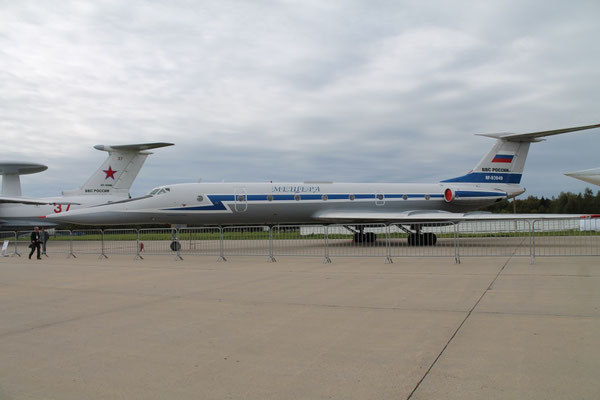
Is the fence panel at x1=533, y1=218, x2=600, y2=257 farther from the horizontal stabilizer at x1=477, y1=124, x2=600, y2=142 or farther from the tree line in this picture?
the tree line

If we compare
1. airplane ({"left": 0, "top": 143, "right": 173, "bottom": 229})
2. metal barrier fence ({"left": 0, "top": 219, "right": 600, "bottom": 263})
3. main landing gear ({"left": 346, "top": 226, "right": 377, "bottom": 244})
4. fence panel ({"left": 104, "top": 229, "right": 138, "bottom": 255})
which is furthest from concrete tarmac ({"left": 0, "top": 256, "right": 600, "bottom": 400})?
airplane ({"left": 0, "top": 143, "right": 173, "bottom": 229})

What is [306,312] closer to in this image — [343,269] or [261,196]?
[343,269]

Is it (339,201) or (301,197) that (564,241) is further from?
(301,197)

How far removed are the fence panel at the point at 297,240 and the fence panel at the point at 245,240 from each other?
0.44 meters

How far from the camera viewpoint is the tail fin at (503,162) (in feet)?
71.2

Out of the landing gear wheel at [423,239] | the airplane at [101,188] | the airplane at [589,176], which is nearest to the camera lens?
the airplane at [589,176]

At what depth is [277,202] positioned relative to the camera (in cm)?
1897

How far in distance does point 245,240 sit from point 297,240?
180 centimetres

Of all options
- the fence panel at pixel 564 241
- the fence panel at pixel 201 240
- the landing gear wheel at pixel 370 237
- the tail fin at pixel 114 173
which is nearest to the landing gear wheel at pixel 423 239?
the landing gear wheel at pixel 370 237

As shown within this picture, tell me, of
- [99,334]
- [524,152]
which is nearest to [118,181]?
[524,152]

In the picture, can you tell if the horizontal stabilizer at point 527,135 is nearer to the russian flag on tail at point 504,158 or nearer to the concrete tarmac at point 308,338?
the russian flag on tail at point 504,158

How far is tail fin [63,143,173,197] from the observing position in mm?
26891

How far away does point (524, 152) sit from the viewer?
2192 cm

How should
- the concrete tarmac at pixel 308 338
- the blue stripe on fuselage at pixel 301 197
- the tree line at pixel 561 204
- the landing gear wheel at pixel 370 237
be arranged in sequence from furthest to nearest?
1. the tree line at pixel 561 204
2. the landing gear wheel at pixel 370 237
3. the blue stripe on fuselage at pixel 301 197
4. the concrete tarmac at pixel 308 338
